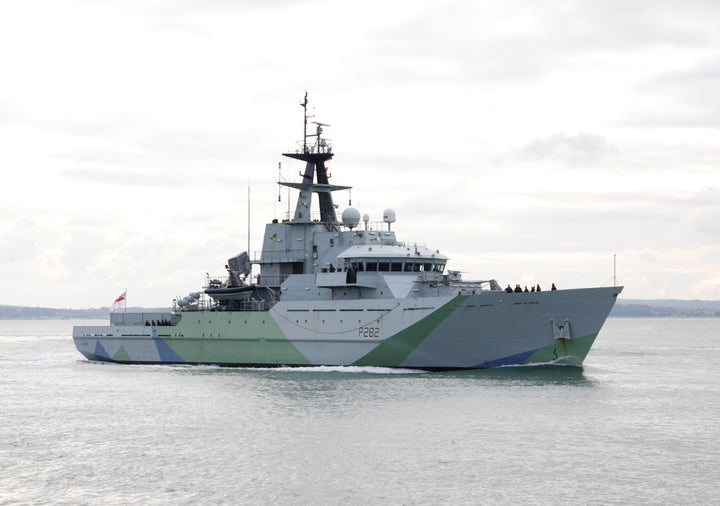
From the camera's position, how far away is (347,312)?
102 feet

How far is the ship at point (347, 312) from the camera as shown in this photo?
29422 millimetres

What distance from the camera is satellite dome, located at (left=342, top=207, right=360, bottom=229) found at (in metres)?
34.3

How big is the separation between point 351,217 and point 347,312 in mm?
4957

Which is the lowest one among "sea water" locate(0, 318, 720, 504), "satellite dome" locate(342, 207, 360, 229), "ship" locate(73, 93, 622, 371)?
"sea water" locate(0, 318, 720, 504)

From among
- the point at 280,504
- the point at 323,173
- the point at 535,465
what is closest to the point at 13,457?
the point at 280,504

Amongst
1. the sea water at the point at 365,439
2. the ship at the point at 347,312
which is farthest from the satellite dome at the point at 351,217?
the sea water at the point at 365,439

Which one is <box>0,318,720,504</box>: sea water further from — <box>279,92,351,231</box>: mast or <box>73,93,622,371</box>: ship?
<box>279,92,351,231</box>: mast

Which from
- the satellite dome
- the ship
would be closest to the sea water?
the ship

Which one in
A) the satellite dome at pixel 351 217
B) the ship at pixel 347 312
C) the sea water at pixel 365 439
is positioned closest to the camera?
the sea water at pixel 365 439

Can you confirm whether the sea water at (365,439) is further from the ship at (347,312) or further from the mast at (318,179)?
the mast at (318,179)

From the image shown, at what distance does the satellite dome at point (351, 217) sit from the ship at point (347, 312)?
47mm

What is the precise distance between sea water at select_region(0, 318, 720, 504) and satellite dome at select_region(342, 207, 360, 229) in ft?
22.3

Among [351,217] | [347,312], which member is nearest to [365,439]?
[347,312]

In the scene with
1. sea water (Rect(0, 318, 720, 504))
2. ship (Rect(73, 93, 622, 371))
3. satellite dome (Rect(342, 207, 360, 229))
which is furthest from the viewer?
satellite dome (Rect(342, 207, 360, 229))
